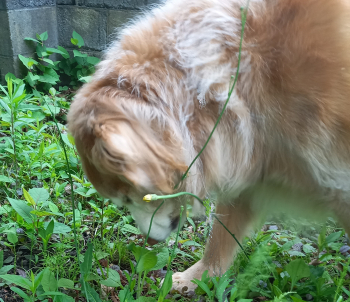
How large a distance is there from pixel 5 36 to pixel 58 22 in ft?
2.20

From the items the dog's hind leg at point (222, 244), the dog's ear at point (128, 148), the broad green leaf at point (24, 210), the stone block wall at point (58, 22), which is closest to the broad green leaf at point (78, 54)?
the stone block wall at point (58, 22)

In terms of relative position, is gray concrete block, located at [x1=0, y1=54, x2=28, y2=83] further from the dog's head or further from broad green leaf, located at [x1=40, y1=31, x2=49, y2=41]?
the dog's head

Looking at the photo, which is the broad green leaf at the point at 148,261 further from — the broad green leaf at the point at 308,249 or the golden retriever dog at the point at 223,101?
the broad green leaf at the point at 308,249

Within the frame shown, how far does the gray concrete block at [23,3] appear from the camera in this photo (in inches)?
137

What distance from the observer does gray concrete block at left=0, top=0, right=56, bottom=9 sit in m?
3.47

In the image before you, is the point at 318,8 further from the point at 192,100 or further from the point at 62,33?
the point at 62,33

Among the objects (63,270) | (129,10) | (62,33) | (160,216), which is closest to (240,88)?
(160,216)

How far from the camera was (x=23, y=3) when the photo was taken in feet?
11.9

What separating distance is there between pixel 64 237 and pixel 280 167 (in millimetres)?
1154

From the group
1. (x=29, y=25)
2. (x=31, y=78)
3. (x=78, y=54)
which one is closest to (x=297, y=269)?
(x=31, y=78)

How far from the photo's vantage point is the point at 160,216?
1.46 m

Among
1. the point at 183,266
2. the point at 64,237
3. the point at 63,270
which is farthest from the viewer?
the point at 183,266

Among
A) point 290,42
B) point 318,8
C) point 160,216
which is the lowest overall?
point 160,216

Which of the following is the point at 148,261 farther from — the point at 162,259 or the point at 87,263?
the point at 87,263
